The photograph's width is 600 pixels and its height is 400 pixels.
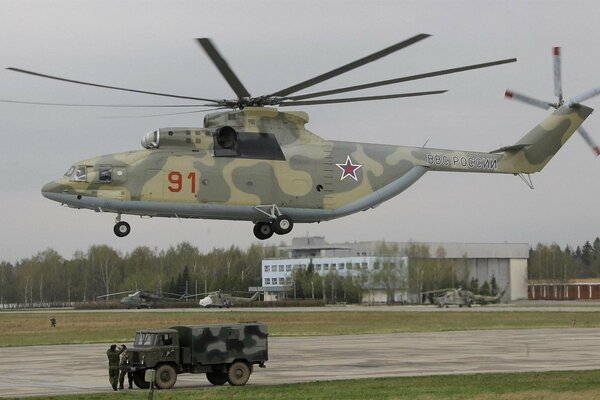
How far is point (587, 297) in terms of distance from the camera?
174000 mm

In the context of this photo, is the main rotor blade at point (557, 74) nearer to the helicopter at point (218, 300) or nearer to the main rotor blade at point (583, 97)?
the main rotor blade at point (583, 97)

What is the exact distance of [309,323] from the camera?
86.1 metres

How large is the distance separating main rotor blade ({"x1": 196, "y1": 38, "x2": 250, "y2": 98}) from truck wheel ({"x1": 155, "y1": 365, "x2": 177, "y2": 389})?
981cm

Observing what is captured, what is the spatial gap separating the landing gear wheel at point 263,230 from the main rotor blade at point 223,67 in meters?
4.36

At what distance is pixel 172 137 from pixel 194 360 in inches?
319

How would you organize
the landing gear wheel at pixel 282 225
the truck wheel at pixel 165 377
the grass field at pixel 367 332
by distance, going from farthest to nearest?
the truck wheel at pixel 165 377
the landing gear wheel at pixel 282 225
the grass field at pixel 367 332

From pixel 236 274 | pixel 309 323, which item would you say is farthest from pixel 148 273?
pixel 309 323

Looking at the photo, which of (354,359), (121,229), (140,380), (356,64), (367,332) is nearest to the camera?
(356,64)

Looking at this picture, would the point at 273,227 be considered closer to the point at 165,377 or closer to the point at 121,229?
the point at 121,229

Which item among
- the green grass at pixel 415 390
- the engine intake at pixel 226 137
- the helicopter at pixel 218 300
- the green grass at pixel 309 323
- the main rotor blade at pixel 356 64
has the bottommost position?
the green grass at pixel 309 323

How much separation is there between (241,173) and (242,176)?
0.10 metres

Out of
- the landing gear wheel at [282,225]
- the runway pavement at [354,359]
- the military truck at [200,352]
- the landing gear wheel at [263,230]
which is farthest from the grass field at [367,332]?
the landing gear wheel at [282,225]

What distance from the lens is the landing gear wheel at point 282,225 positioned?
33781 millimetres

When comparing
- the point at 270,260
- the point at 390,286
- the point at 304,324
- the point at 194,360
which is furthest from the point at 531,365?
the point at 270,260
